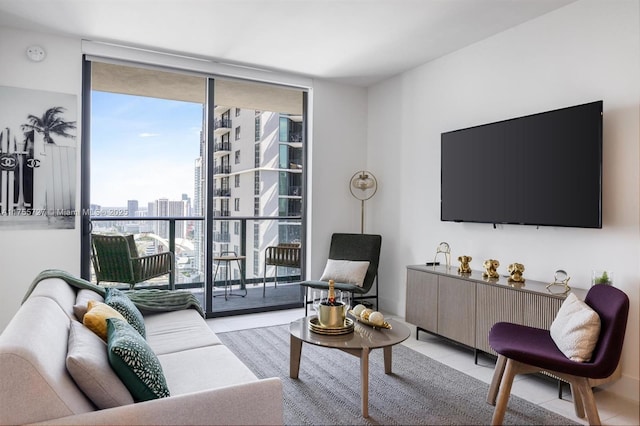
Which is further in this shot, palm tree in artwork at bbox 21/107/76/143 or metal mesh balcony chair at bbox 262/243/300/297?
metal mesh balcony chair at bbox 262/243/300/297

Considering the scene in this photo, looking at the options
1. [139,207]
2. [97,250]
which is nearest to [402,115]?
[139,207]

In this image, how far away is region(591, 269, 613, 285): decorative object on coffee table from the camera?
8.79ft

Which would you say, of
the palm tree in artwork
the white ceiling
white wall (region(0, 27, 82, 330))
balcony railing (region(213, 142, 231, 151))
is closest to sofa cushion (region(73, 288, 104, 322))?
white wall (region(0, 27, 82, 330))

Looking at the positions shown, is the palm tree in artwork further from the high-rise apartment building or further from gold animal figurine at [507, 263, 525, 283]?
gold animal figurine at [507, 263, 525, 283]

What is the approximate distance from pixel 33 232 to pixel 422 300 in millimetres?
3378

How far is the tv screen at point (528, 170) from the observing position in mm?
2836

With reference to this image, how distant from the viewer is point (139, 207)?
437 centimetres

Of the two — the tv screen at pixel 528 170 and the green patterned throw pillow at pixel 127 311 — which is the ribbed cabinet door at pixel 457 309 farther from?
the green patterned throw pillow at pixel 127 311

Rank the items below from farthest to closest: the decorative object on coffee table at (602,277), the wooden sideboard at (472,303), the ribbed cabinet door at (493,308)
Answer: the ribbed cabinet door at (493,308)
the wooden sideboard at (472,303)
the decorative object on coffee table at (602,277)

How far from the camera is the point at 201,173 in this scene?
455cm

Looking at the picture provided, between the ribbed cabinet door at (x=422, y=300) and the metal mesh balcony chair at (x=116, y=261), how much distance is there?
2.54 metres

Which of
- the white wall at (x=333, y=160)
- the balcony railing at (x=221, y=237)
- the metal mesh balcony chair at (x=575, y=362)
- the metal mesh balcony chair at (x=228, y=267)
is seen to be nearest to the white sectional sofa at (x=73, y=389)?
the metal mesh balcony chair at (x=575, y=362)

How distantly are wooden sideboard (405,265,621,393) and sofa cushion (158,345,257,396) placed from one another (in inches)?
74.4

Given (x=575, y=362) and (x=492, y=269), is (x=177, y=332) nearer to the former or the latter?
(x=575, y=362)
